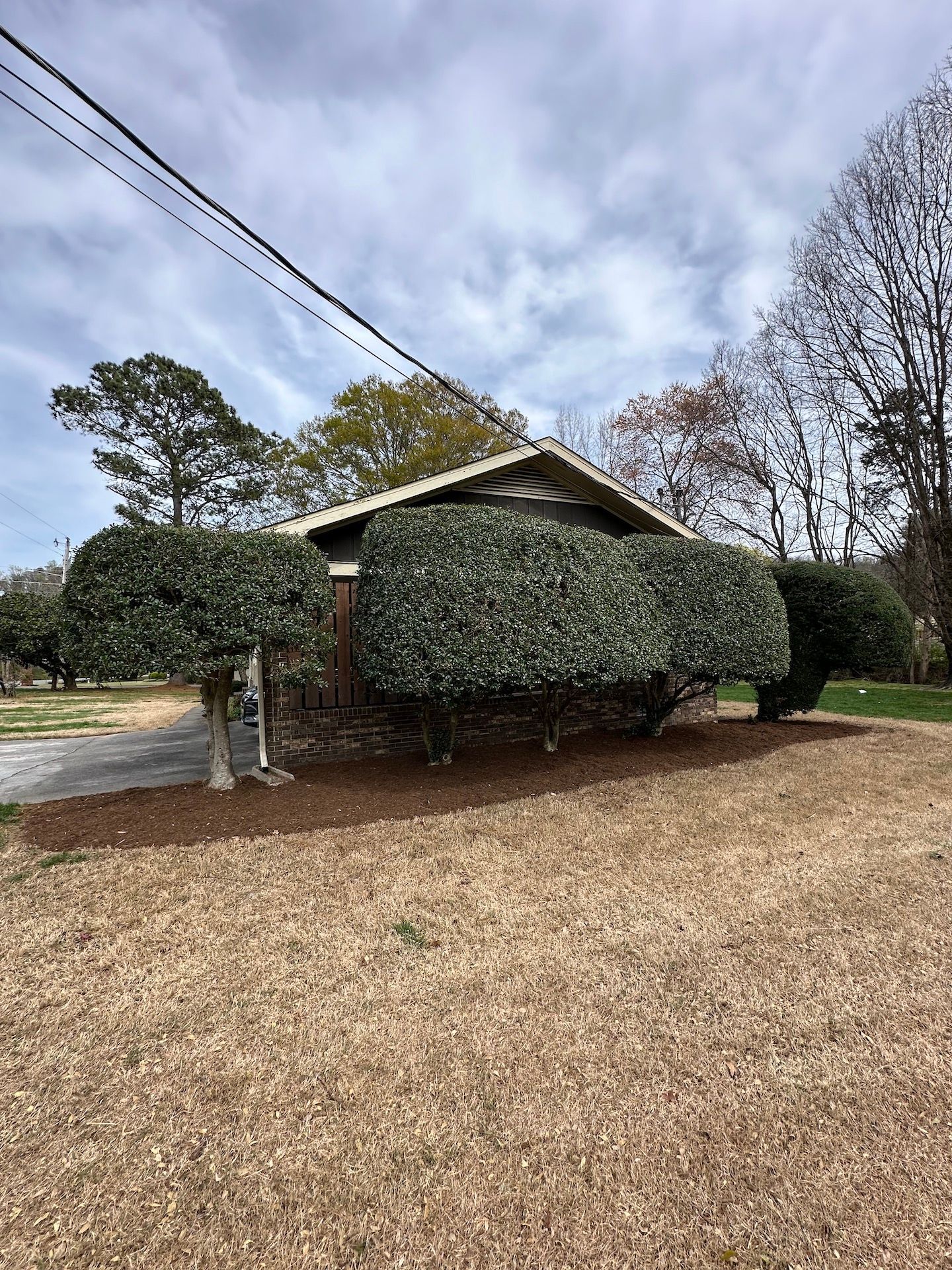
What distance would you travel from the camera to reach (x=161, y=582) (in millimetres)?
4465

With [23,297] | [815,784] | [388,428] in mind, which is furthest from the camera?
[388,428]

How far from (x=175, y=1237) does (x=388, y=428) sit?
23.2 meters

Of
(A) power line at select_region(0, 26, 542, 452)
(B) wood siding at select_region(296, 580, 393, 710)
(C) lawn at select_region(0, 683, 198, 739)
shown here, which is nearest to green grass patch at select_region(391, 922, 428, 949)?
(B) wood siding at select_region(296, 580, 393, 710)

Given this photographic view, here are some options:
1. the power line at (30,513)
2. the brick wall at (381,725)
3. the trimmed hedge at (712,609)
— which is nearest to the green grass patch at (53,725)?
the brick wall at (381,725)

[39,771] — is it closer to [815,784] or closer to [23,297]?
[23,297]

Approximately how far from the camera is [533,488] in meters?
8.37

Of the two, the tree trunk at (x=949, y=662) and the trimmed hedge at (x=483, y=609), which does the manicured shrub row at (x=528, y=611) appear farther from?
the tree trunk at (x=949, y=662)

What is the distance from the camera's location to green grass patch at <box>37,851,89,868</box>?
147 inches

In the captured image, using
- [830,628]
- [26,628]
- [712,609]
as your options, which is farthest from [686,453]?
[26,628]

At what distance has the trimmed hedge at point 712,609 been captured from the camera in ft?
22.0

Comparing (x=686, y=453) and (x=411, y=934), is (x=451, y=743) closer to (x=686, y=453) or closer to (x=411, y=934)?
(x=411, y=934)

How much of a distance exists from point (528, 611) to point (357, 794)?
247cm

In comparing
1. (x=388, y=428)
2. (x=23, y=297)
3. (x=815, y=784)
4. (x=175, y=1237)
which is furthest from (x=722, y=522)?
(x=175, y=1237)

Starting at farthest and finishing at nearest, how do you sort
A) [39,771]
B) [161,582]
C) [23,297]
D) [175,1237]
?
1. [23,297]
2. [39,771]
3. [161,582]
4. [175,1237]
